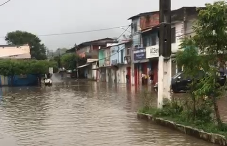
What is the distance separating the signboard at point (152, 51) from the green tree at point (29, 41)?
2006 inches

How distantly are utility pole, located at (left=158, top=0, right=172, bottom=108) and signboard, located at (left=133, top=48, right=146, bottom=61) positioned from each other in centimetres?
2884

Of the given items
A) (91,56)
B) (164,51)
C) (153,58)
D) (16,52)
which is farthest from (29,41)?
(164,51)

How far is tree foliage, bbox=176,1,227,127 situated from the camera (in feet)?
29.7

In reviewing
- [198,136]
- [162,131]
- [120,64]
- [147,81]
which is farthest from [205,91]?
[120,64]

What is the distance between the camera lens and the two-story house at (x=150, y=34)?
3553 cm

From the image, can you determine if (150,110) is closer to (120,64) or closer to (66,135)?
(66,135)

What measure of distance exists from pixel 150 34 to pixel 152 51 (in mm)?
4041

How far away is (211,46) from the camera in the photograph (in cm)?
938

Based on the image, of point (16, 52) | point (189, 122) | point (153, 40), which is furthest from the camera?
point (16, 52)

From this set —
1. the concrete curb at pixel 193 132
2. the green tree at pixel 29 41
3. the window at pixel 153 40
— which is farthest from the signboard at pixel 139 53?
the green tree at pixel 29 41

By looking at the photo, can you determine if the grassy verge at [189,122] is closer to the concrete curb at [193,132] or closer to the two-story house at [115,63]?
the concrete curb at [193,132]

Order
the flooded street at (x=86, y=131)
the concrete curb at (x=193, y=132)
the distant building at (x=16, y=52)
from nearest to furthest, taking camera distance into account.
Answer: the concrete curb at (x=193, y=132)
the flooded street at (x=86, y=131)
the distant building at (x=16, y=52)

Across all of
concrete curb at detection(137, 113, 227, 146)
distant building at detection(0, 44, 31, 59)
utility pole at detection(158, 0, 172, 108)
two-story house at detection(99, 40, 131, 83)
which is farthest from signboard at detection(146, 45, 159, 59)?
distant building at detection(0, 44, 31, 59)

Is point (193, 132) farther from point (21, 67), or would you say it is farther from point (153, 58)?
point (21, 67)
